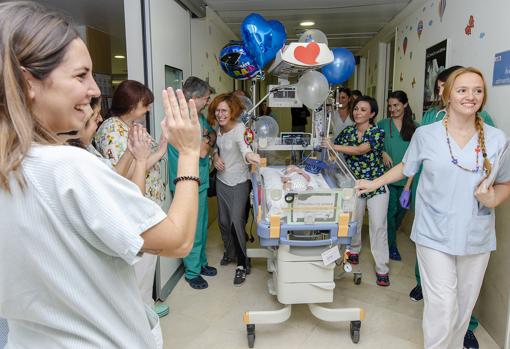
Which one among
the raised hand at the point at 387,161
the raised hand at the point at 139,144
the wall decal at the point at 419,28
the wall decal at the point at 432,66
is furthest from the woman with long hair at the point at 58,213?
the wall decal at the point at 419,28

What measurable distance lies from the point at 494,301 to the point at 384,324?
65cm

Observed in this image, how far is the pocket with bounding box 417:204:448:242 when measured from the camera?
1.90 metres

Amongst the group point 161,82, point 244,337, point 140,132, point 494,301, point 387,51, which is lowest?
point 244,337

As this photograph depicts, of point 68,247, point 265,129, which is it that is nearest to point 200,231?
point 265,129

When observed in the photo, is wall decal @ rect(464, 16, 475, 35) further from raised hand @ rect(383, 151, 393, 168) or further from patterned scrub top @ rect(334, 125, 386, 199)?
raised hand @ rect(383, 151, 393, 168)

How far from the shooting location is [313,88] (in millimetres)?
2682

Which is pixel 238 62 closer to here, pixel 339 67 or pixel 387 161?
pixel 339 67

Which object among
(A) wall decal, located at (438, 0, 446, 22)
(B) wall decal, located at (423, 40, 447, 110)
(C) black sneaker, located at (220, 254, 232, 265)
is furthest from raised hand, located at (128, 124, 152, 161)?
(A) wall decal, located at (438, 0, 446, 22)

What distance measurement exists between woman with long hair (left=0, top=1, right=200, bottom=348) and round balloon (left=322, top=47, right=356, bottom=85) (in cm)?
241

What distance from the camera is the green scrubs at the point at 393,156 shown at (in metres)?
3.41

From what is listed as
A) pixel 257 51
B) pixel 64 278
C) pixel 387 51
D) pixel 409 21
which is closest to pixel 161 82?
pixel 257 51

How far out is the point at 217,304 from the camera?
2740 mm

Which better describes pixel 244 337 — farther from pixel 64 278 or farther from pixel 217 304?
pixel 64 278

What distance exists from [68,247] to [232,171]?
8.15 ft
